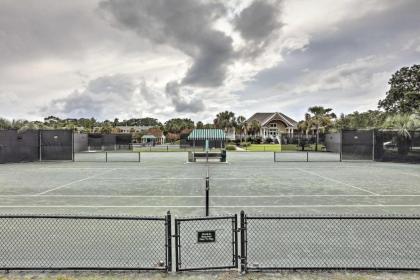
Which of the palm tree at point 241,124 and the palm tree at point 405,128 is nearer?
the palm tree at point 405,128

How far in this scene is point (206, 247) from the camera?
20.7ft

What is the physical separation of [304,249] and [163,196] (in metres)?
7.16

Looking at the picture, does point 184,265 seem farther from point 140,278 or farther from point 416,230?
point 416,230

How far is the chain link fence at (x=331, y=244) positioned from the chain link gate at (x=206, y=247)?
13.2 inches

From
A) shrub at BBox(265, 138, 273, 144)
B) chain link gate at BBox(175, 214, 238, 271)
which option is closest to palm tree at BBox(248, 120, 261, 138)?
shrub at BBox(265, 138, 273, 144)

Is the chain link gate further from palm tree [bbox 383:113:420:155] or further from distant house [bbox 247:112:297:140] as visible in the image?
distant house [bbox 247:112:297:140]

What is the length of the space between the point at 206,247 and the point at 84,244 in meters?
2.78

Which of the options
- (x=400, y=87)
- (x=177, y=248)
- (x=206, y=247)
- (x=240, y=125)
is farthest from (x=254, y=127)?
(x=177, y=248)

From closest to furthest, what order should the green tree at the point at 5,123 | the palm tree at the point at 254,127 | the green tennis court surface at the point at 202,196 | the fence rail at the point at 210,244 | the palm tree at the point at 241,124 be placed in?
the fence rail at the point at 210,244, the green tennis court surface at the point at 202,196, the green tree at the point at 5,123, the palm tree at the point at 254,127, the palm tree at the point at 241,124

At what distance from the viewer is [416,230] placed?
7.34m

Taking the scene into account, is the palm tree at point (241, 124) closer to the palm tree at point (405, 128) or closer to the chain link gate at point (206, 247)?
the palm tree at point (405, 128)

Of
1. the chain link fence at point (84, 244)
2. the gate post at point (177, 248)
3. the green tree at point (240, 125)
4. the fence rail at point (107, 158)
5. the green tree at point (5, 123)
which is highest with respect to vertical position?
the green tree at point (240, 125)

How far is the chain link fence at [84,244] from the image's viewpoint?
5.26 m

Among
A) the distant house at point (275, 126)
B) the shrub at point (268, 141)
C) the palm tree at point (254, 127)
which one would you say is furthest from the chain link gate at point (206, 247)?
the distant house at point (275, 126)
